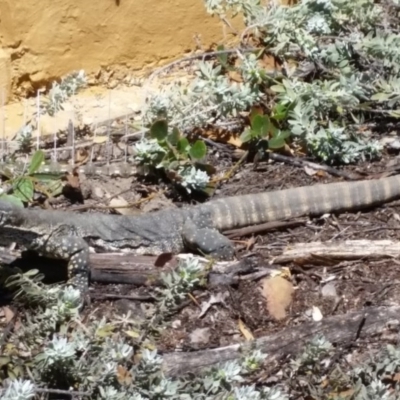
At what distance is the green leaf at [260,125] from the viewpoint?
21.8ft

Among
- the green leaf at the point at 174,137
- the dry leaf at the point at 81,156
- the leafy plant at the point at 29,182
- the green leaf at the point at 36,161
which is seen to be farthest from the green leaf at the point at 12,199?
the green leaf at the point at 174,137

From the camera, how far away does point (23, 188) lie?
19.5 ft

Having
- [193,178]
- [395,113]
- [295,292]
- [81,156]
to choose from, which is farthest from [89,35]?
[295,292]

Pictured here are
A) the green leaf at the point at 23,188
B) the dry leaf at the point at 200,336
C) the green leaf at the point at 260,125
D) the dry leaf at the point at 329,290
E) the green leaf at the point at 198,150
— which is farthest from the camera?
the green leaf at the point at 260,125

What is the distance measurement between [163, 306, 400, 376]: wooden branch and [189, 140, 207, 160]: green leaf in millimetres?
1963

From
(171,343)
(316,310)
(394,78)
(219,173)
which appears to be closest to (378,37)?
(394,78)

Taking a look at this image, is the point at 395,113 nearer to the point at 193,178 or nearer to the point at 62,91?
the point at 193,178

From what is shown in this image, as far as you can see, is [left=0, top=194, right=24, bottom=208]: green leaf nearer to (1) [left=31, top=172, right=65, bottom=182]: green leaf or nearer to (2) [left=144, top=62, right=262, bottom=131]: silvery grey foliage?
(1) [left=31, top=172, right=65, bottom=182]: green leaf

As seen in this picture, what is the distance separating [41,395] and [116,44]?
146 inches

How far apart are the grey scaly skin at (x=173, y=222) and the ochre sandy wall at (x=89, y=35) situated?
5.92ft

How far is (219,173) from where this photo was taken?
6660mm

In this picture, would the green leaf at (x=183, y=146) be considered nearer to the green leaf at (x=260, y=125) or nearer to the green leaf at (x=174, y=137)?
the green leaf at (x=174, y=137)

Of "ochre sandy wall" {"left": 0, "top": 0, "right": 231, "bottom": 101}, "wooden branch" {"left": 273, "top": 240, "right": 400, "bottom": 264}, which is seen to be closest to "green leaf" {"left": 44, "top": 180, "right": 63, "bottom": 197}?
"ochre sandy wall" {"left": 0, "top": 0, "right": 231, "bottom": 101}

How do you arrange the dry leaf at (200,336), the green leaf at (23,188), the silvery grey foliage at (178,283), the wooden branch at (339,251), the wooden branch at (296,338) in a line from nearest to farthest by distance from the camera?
the wooden branch at (296,338) < the silvery grey foliage at (178,283) < the dry leaf at (200,336) < the wooden branch at (339,251) < the green leaf at (23,188)
